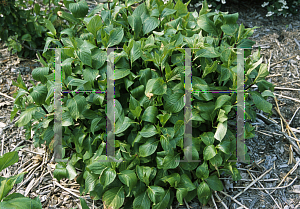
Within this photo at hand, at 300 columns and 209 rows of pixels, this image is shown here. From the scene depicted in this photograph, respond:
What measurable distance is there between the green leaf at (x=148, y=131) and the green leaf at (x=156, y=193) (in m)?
0.32

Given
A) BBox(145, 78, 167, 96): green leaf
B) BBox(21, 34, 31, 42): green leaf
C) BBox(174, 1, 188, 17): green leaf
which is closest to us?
BBox(145, 78, 167, 96): green leaf

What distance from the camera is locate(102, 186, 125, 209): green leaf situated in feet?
5.22

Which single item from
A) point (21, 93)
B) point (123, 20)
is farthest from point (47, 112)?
point (123, 20)

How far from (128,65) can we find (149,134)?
0.43 meters

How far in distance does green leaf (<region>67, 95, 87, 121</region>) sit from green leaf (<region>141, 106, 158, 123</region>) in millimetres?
351

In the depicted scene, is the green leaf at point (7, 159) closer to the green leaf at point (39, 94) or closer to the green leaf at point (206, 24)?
the green leaf at point (39, 94)

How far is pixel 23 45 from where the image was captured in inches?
109

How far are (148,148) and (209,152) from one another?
34 cm

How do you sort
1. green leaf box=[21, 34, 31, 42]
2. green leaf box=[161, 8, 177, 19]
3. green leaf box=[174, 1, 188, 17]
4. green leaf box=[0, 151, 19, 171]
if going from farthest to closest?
1. green leaf box=[21, 34, 31, 42]
2. green leaf box=[174, 1, 188, 17]
3. green leaf box=[161, 8, 177, 19]
4. green leaf box=[0, 151, 19, 171]

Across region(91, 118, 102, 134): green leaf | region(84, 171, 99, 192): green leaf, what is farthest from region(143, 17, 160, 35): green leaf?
region(84, 171, 99, 192): green leaf

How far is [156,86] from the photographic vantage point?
4.80 feet

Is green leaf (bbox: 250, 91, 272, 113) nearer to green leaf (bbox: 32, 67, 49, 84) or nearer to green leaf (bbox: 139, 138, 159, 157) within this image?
green leaf (bbox: 139, 138, 159, 157)

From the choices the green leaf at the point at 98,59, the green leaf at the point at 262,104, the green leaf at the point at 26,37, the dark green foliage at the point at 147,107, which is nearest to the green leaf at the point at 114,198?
the dark green foliage at the point at 147,107
